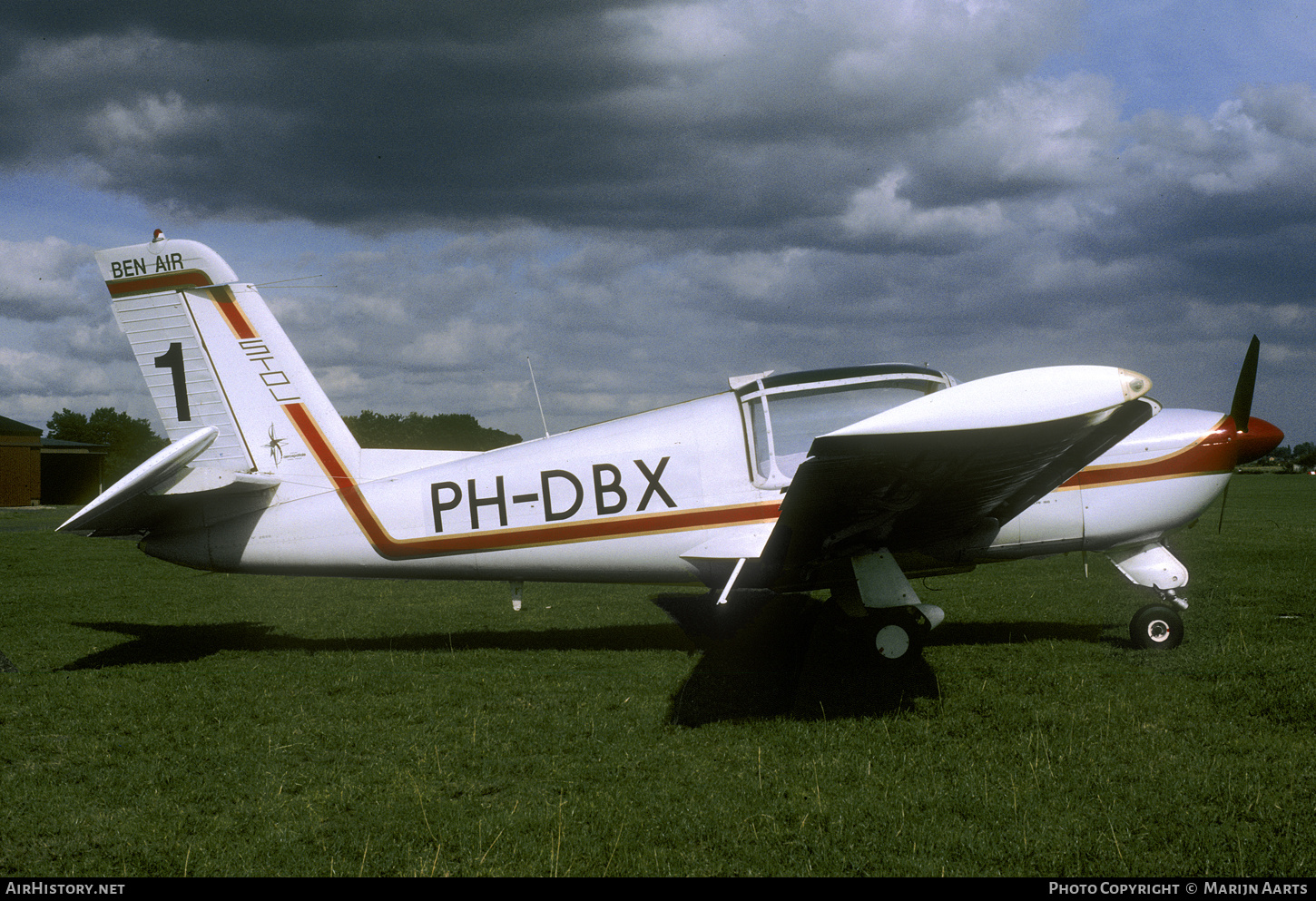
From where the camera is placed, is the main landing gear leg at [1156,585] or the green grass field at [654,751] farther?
the main landing gear leg at [1156,585]

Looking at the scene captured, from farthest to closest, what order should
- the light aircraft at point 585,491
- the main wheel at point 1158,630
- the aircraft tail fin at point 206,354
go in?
the aircraft tail fin at point 206,354 → the main wheel at point 1158,630 → the light aircraft at point 585,491

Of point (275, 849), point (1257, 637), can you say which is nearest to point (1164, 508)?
point (1257, 637)

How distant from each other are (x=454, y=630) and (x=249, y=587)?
561cm

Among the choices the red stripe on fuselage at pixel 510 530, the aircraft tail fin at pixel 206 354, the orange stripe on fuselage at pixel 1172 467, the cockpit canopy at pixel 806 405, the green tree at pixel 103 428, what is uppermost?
the green tree at pixel 103 428

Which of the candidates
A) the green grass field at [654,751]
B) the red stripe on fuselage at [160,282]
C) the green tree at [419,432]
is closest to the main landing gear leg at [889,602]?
the green grass field at [654,751]

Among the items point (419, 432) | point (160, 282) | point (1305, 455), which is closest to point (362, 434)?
point (419, 432)

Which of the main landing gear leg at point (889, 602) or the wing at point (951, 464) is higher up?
the wing at point (951, 464)

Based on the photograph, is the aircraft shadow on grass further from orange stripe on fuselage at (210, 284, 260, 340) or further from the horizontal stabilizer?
orange stripe on fuselage at (210, 284, 260, 340)

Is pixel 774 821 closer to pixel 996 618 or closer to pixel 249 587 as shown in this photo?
pixel 996 618

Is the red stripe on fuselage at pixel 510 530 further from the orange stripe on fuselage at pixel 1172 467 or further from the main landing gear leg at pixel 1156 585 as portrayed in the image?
the main landing gear leg at pixel 1156 585

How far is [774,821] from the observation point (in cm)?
353

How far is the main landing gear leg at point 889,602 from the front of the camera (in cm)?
570

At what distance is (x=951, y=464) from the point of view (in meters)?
4.43

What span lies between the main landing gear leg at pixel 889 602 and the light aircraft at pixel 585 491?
0.01 m
